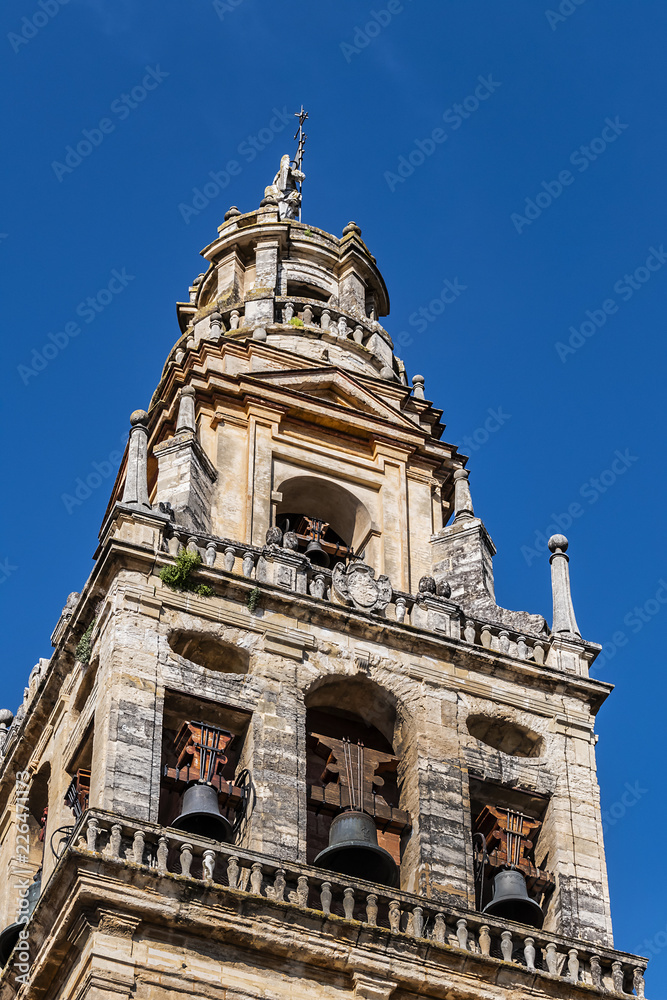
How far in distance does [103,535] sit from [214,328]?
5050mm

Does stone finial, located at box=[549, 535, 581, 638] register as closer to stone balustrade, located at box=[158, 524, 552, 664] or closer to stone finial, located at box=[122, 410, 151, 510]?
stone balustrade, located at box=[158, 524, 552, 664]

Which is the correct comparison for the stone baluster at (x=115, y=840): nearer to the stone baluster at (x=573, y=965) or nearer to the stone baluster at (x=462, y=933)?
the stone baluster at (x=462, y=933)

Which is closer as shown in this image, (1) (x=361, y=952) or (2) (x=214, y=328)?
(1) (x=361, y=952)

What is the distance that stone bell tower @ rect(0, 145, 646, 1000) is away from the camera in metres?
25.8

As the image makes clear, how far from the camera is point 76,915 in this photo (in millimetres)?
25188

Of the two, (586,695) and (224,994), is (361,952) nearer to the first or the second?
(224,994)

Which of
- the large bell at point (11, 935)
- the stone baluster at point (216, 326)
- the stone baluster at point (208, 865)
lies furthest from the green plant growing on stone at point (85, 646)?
the stone baluster at point (216, 326)

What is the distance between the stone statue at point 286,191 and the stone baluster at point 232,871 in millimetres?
19412

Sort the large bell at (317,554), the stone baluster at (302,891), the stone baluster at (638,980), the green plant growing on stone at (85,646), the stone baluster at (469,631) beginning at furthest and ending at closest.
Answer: the large bell at (317,554) < the stone baluster at (469,631) < the green plant growing on stone at (85,646) < the stone baluster at (638,980) < the stone baluster at (302,891)

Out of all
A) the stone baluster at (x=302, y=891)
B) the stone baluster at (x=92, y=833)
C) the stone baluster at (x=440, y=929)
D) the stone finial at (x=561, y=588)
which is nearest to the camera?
the stone baluster at (x=92, y=833)

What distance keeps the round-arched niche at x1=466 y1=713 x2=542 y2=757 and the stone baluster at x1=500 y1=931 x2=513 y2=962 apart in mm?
4163

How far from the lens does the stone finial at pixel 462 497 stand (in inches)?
1419

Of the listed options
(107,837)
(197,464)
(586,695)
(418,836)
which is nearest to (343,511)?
(197,464)

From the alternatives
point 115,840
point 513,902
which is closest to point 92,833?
point 115,840
